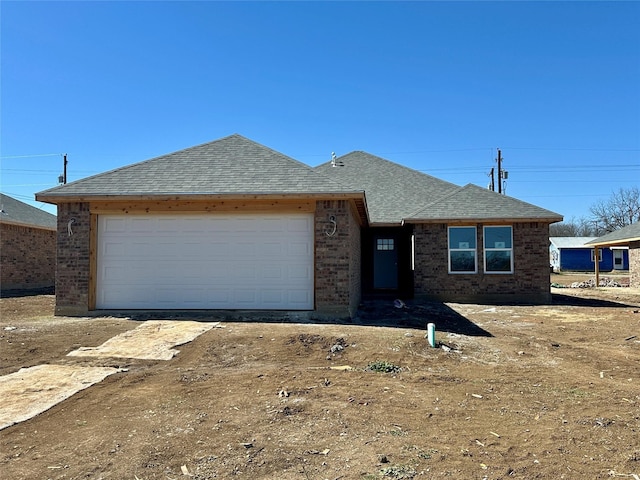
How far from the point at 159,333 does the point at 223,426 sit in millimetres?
4641

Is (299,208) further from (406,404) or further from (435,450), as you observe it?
(435,450)

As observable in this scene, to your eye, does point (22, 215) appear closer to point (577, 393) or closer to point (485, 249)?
point (485, 249)

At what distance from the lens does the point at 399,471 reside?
3371mm

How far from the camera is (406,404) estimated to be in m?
4.88

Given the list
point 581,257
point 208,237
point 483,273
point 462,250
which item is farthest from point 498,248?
point 581,257

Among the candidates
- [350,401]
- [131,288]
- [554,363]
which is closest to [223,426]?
[350,401]

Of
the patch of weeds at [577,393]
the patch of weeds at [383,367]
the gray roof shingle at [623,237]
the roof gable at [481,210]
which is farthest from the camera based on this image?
the gray roof shingle at [623,237]

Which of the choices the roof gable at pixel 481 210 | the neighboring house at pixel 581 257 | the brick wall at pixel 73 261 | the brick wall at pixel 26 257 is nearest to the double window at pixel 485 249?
the roof gable at pixel 481 210

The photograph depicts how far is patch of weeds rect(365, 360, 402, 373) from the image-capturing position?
20.7ft

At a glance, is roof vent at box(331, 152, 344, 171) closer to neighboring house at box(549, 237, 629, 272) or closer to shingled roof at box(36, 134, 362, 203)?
shingled roof at box(36, 134, 362, 203)

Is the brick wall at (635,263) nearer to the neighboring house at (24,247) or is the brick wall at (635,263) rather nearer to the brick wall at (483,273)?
the brick wall at (483,273)

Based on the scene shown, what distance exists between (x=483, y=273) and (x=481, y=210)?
216cm

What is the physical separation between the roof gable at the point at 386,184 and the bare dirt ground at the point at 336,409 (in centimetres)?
917

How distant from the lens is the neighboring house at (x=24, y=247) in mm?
18328
